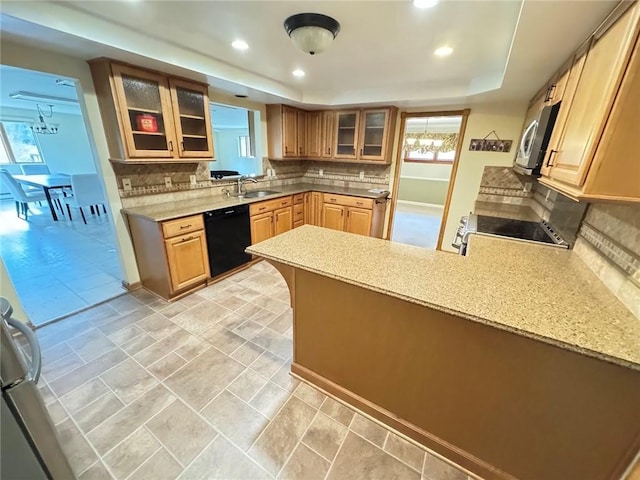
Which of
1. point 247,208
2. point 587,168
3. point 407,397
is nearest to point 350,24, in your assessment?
point 587,168

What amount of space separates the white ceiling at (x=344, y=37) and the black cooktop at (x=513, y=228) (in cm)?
118

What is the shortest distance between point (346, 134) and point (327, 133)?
0.32 m

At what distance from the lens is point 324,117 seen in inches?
163

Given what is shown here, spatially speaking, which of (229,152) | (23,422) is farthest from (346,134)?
(229,152)

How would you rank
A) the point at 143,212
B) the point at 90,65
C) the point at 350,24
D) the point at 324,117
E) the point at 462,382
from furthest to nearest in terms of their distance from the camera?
the point at 324,117, the point at 143,212, the point at 90,65, the point at 350,24, the point at 462,382

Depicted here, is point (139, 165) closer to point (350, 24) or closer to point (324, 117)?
point (350, 24)

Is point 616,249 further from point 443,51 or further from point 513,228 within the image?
point 443,51

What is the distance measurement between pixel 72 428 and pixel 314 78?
3.62 m

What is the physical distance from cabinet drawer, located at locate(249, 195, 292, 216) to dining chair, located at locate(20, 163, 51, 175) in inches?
309

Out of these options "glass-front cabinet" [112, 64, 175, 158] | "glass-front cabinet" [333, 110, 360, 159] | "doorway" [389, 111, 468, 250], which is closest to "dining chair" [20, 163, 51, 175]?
"glass-front cabinet" [112, 64, 175, 158]

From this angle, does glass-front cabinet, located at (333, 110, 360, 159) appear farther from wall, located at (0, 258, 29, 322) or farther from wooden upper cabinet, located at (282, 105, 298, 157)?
wall, located at (0, 258, 29, 322)

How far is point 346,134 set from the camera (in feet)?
13.4

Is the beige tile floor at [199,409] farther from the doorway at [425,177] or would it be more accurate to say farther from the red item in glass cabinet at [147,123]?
the doorway at [425,177]

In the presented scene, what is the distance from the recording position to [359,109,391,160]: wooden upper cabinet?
375 cm
